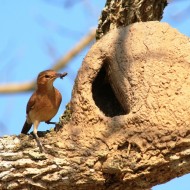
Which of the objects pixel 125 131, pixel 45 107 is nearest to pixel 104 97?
pixel 45 107

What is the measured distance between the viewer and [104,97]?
23.2 ft

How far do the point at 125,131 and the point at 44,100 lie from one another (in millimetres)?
1210

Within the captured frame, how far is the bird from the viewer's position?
6.81m

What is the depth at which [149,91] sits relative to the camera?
6152 millimetres

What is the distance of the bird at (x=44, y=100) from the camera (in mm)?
6812

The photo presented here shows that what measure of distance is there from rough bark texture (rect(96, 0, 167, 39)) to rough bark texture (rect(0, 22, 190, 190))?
0.35 metres

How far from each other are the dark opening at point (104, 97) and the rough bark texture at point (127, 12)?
0.52m

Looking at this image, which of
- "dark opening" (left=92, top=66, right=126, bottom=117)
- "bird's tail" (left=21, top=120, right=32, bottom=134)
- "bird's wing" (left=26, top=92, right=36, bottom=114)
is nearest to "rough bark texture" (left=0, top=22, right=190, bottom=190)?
"dark opening" (left=92, top=66, right=126, bottom=117)

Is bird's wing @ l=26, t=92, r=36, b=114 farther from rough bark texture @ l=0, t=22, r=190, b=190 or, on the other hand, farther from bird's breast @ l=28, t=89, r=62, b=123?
rough bark texture @ l=0, t=22, r=190, b=190

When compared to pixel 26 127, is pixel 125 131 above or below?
below

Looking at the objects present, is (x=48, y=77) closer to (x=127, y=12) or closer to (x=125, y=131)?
(x=127, y=12)

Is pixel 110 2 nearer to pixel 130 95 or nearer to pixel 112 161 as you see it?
pixel 130 95

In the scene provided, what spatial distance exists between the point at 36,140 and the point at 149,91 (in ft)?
3.89

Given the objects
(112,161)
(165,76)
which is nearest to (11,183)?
(112,161)
